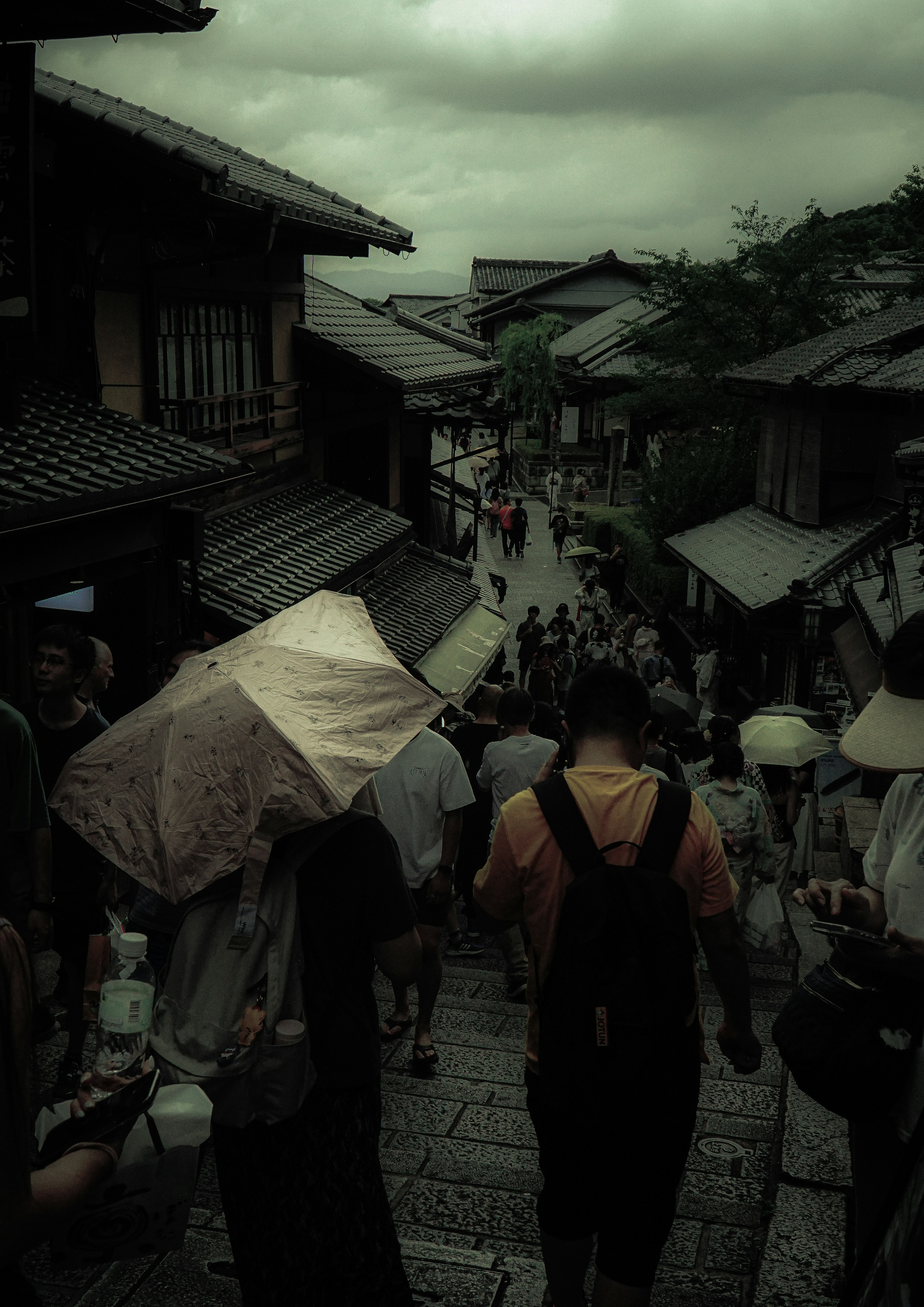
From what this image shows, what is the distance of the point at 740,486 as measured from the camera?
86.2 ft

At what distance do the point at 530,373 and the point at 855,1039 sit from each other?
5230 centimetres

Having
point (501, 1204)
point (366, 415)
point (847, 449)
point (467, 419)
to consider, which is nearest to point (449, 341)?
point (467, 419)

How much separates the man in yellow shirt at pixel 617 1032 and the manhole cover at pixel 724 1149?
59.7 inches

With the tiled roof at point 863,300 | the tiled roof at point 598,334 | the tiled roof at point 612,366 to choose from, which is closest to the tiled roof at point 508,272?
the tiled roof at point 598,334

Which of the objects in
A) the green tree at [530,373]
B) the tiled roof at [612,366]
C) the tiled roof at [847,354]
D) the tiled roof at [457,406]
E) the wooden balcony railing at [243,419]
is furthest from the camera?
the green tree at [530,373]

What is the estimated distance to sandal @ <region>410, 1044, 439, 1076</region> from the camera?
237 inches

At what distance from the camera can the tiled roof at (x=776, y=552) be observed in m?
17.8

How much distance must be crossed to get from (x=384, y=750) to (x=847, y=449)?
1861 cm

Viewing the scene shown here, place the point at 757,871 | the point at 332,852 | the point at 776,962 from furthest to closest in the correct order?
the point at 776,962 < the point at 757,871 < the point at 332,852

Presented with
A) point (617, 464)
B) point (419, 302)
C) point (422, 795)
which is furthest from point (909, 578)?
point (419, 302)

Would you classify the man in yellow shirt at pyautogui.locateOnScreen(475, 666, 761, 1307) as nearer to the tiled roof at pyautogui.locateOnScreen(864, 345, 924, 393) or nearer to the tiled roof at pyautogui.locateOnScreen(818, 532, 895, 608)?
the tiled roof at pyautogui.locateOnScreen(818, 532, 895, 608)

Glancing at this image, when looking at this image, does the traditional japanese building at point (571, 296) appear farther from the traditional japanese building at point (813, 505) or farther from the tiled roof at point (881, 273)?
the traditional japanese building at point (813, 505)

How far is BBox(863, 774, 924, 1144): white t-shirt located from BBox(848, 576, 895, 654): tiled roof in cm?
551

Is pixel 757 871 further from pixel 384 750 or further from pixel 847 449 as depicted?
pixel 847 449
